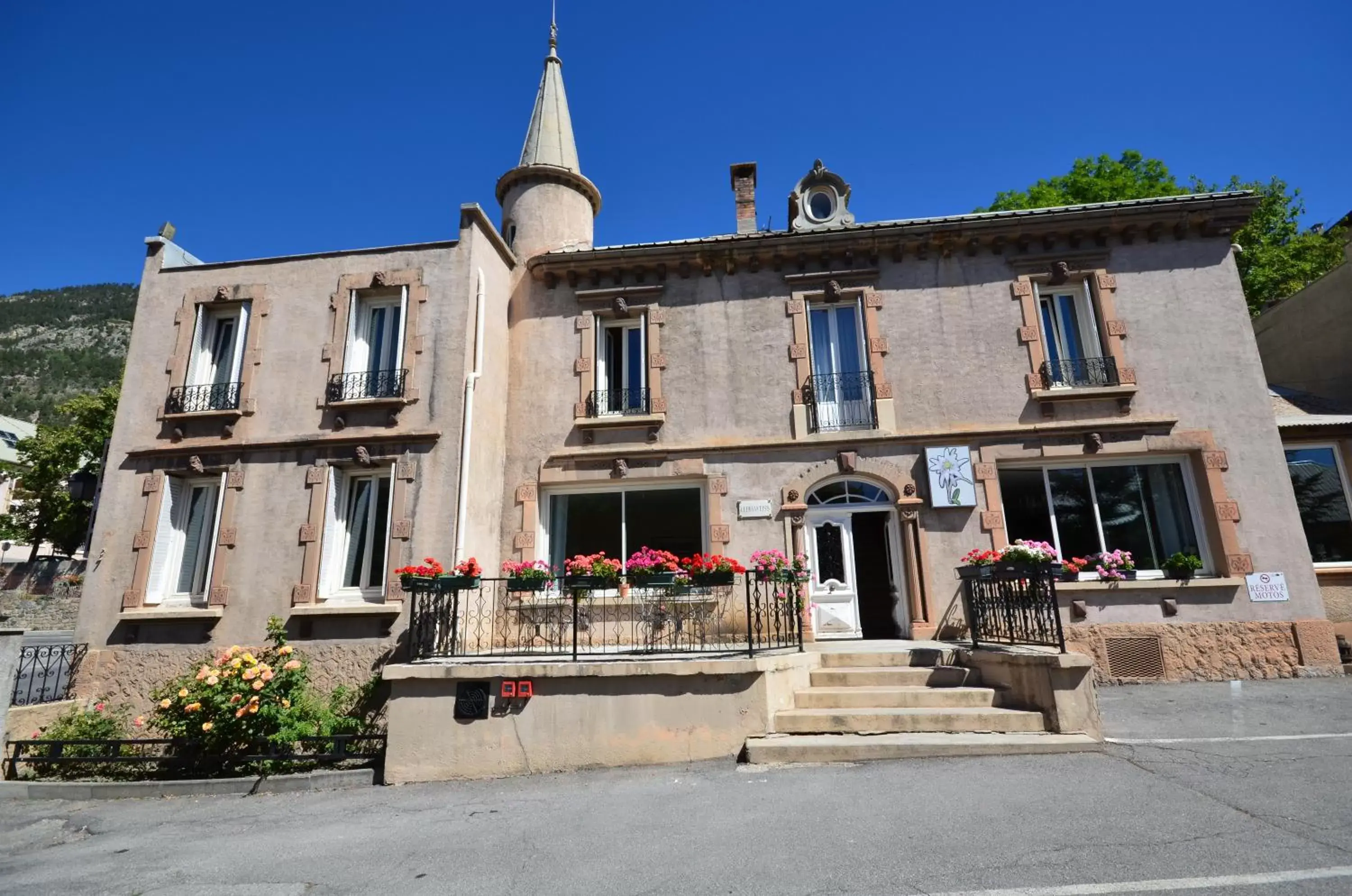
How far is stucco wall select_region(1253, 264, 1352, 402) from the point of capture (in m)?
12.5

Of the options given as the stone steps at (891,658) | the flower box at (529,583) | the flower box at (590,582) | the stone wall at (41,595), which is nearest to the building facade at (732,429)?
the flower box at (529,583)

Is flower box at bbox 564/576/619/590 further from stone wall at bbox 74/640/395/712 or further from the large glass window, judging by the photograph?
the large glass window

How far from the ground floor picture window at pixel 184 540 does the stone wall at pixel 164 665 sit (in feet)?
2.65

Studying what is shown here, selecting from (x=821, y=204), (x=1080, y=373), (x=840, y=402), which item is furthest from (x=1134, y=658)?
(x=821, y=204)

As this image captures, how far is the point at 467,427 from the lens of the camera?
9.88 metres

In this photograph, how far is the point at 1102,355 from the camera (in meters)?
10.7

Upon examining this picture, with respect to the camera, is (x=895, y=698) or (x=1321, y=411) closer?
(x=895, y=698)

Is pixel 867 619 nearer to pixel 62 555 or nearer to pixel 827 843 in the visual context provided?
pixel 827 843

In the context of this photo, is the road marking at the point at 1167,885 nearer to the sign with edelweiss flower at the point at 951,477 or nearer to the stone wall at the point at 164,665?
the sign with edelweiss flower at the point at 951,477

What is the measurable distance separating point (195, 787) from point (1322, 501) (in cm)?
1625

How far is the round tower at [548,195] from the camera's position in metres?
13.1

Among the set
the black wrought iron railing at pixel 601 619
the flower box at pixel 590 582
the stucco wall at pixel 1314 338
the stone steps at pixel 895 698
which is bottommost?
the stone steps at pixel 895 698

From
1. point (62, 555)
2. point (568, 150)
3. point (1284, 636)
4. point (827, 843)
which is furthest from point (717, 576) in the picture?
point (62, 555)

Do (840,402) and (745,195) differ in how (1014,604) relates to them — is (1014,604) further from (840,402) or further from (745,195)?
(745,195)
